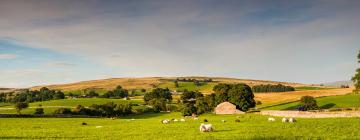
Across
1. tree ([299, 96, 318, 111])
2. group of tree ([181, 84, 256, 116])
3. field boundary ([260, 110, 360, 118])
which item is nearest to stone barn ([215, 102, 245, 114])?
group of tree ([181, 84, 256, 116])

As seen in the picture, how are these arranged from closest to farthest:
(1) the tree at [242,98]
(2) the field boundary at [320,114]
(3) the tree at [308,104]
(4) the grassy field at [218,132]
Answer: (4) the grassy field at [218,132] → (2) the field boundary at [320,114] → (1) the tree at [242,98] → (3) the tree at [308,104]

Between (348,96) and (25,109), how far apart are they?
106 m

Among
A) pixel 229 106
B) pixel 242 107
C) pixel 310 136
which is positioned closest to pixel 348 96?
pixel 242 107

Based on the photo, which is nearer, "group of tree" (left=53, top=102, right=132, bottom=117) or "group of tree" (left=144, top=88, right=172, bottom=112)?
"group of tree" (left=53, top=102, right=132, bottom=117)

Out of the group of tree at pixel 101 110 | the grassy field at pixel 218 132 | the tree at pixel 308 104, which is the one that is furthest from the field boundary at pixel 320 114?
the group of tree at pixel 101 110

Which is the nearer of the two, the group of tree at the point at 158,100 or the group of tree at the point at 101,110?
the group of tree at the point at 101,110

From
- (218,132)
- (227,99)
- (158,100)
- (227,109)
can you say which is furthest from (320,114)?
(158,100)

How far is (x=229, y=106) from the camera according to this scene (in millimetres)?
95000

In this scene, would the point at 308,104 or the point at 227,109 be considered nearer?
the point at 227,109

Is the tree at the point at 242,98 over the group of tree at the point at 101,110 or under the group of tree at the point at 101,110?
over

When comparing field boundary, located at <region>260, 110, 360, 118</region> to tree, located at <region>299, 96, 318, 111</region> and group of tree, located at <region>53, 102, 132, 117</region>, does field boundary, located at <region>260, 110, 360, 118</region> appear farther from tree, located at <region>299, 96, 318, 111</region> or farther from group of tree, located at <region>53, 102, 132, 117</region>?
group of tree, located at <region>53, 102, 132, 117</region>

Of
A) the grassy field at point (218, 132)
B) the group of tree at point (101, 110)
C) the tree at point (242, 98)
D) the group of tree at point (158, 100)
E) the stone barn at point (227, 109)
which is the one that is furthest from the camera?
the group of tree at point (158, 100)

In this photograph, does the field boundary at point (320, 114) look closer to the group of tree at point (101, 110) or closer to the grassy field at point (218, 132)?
the grassy field at point (218, 132)

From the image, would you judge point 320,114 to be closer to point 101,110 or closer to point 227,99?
point 227,99
